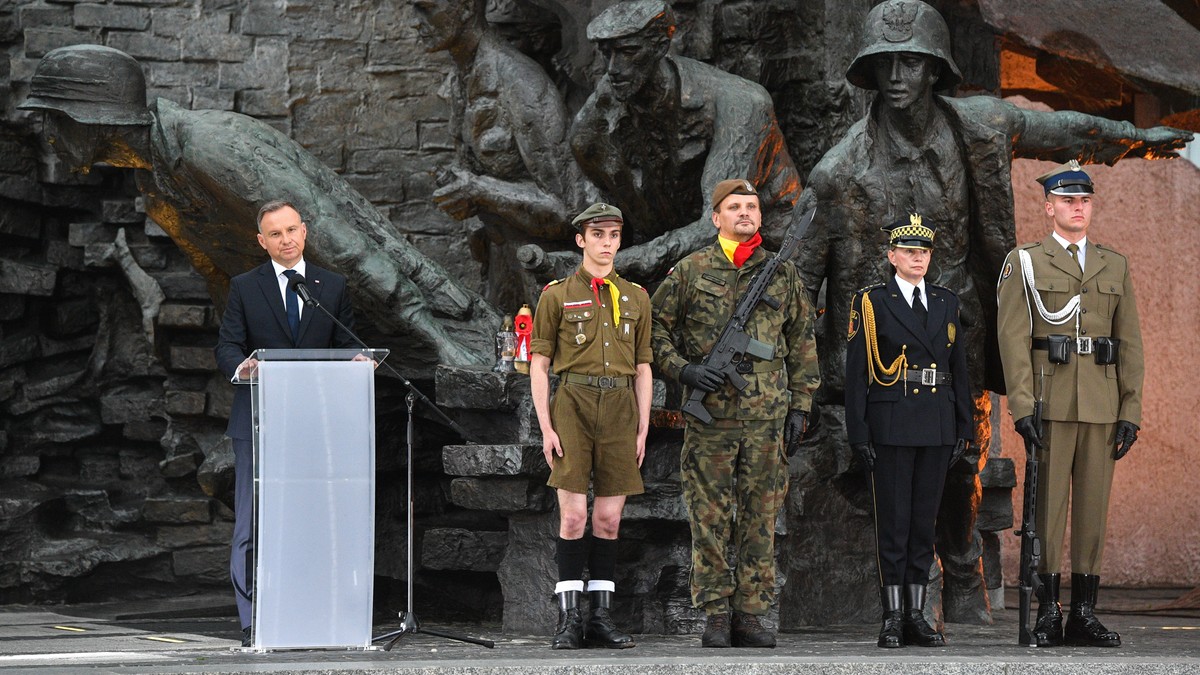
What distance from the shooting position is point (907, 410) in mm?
6336

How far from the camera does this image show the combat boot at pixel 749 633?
618 cm

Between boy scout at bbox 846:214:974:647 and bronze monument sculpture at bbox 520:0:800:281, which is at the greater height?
bronze monument sculpture at bbox 520:0:800:281

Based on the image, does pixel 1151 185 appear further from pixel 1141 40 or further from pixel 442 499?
pixel 442 499

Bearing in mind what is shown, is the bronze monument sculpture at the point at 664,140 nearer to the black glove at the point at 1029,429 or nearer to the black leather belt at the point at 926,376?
the black leather belt at the point at 926,376

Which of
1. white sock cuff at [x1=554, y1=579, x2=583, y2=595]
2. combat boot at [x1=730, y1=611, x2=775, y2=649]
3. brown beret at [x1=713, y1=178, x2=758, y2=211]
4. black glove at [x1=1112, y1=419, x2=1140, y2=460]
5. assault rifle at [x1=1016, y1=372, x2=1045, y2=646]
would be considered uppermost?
brown beret at [x1=713, y1=178, x2=758, y2=211]

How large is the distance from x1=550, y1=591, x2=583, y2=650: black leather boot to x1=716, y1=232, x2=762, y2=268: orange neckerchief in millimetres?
1260

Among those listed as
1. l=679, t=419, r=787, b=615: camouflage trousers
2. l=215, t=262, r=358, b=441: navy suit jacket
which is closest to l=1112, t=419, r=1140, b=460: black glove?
l=679, t=419, r=787, b=615: camouflage trousers

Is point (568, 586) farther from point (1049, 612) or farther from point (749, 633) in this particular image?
point (1049, 612)

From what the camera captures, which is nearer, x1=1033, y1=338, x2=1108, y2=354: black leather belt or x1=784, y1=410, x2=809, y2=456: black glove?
x1=784, y1=410, x2=809, y2=456: black glove

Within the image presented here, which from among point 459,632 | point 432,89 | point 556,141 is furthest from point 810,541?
point 432,89

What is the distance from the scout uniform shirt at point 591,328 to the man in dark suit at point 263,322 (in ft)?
2.30

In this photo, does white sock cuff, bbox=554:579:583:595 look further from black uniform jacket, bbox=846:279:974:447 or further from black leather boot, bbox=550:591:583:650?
black uniform jacket, bbox=846:279:974:447

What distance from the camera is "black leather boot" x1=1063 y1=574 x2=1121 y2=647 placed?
6.29m

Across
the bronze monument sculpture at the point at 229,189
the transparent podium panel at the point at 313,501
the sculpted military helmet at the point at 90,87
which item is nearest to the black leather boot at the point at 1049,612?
the transparent podium panel at the point at 313,501
